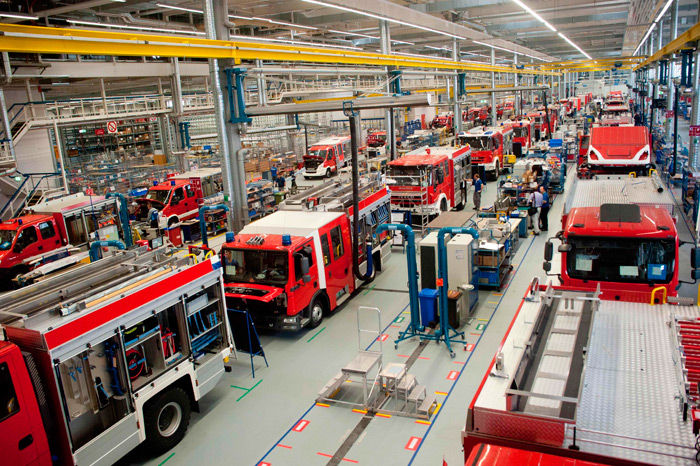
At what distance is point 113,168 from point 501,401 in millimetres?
24740

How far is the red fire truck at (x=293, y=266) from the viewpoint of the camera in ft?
34.1

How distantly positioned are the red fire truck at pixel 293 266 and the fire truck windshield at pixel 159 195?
8.50 m

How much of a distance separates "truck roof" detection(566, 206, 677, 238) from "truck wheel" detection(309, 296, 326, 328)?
17.2 feet

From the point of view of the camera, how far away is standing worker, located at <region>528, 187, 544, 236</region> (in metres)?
16.5

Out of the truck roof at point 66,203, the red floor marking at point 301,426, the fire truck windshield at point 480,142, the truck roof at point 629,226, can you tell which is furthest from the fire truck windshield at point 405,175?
the red floor marking at point 301,426

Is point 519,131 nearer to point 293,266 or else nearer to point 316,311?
point 316,311

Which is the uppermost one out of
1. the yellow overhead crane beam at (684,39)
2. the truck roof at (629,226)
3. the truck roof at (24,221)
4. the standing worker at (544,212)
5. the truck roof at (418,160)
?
the yellow overhead crane beam at (684,39)

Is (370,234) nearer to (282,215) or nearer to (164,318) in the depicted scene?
(282,215)

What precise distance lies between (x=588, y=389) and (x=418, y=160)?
1327 centimetres

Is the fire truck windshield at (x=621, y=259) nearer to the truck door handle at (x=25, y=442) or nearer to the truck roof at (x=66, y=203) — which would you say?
the truck door handle at (x=25, y=442)

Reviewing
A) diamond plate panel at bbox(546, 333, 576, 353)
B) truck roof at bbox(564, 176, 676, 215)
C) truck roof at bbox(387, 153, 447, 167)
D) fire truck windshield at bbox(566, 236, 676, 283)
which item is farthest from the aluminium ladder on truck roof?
truck roof at bbox(387, 153, 447, 167)

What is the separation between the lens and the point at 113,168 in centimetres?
2548

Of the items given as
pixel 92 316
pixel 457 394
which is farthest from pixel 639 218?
pixel 92 316

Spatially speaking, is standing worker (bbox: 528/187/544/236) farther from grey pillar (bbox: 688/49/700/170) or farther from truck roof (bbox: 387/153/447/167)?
grey pillar (bbox: 688/49/700/170)
